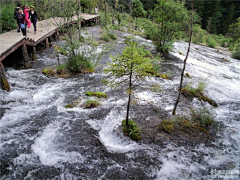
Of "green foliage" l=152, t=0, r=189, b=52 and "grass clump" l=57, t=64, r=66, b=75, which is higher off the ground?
"green foliage" l=152, t=0, r=189, b=52

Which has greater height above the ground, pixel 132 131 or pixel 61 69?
pixel 61 69

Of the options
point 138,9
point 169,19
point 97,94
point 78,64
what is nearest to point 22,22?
point 78,64

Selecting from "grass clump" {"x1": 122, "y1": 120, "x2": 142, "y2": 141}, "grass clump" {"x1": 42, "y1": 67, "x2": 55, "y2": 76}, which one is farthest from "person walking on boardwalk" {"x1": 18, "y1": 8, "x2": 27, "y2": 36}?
"grass clump" {"x1": 122, "y1": 120, "x2": 142, "y2": 141}

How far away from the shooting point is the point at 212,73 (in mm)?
11539

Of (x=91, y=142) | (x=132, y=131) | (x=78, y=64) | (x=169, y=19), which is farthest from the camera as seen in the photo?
(x=169, y=19)

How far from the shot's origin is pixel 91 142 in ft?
15.4

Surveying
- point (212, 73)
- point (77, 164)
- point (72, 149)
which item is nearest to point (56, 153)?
point (72, 149)

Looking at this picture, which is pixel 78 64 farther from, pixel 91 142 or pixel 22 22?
pixel 91 142

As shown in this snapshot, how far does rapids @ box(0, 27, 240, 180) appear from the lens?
3.89 metres

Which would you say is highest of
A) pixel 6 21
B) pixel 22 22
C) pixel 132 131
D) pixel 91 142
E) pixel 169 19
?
pixel 169 19

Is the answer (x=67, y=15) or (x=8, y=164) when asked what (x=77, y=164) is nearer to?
(x=8, y=164)

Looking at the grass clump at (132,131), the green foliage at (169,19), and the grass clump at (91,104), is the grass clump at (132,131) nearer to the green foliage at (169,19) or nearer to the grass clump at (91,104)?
the grass clump at (91,104)

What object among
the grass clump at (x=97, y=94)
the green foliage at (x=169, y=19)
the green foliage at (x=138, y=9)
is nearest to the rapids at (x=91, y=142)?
the grass clump at (x=97, y=94)

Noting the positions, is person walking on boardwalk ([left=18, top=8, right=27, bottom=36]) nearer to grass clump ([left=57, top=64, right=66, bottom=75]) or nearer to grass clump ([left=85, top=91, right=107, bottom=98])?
grass clump ([left=57, top=64, right=66, bottom=75])
